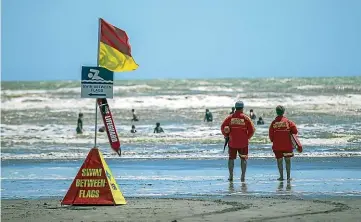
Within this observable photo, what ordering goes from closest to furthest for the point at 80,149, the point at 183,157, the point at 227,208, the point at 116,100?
the point at 227,208 < the point at 183,157 < the point at 80,149 < the point at 116,100

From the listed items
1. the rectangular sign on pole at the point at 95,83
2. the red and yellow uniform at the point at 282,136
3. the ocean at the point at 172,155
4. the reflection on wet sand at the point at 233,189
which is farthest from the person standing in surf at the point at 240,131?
the rectangular sign on pole at the point at 95,83

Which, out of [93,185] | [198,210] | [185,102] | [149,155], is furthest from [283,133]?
[185,102]

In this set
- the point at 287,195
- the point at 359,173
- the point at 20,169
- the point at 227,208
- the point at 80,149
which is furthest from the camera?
the point at 80,149

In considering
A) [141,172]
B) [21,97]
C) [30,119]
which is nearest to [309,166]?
[141,172]

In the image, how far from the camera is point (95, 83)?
41.7ft

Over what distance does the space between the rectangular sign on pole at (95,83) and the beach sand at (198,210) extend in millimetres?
1689

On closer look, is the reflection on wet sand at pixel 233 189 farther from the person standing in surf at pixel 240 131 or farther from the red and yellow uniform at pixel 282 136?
the red and yellow uniform at pixel 282 136

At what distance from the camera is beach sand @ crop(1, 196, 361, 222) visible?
36.9ft

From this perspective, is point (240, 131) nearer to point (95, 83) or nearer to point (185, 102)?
point (95, 83)

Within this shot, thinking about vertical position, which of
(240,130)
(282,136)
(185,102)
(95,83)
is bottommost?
(185,102)

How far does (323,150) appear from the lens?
27453 millimetres

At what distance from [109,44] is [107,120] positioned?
124 centimetres

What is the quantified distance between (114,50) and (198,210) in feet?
9.13

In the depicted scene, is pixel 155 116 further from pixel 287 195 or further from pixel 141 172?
pixel 287 195
